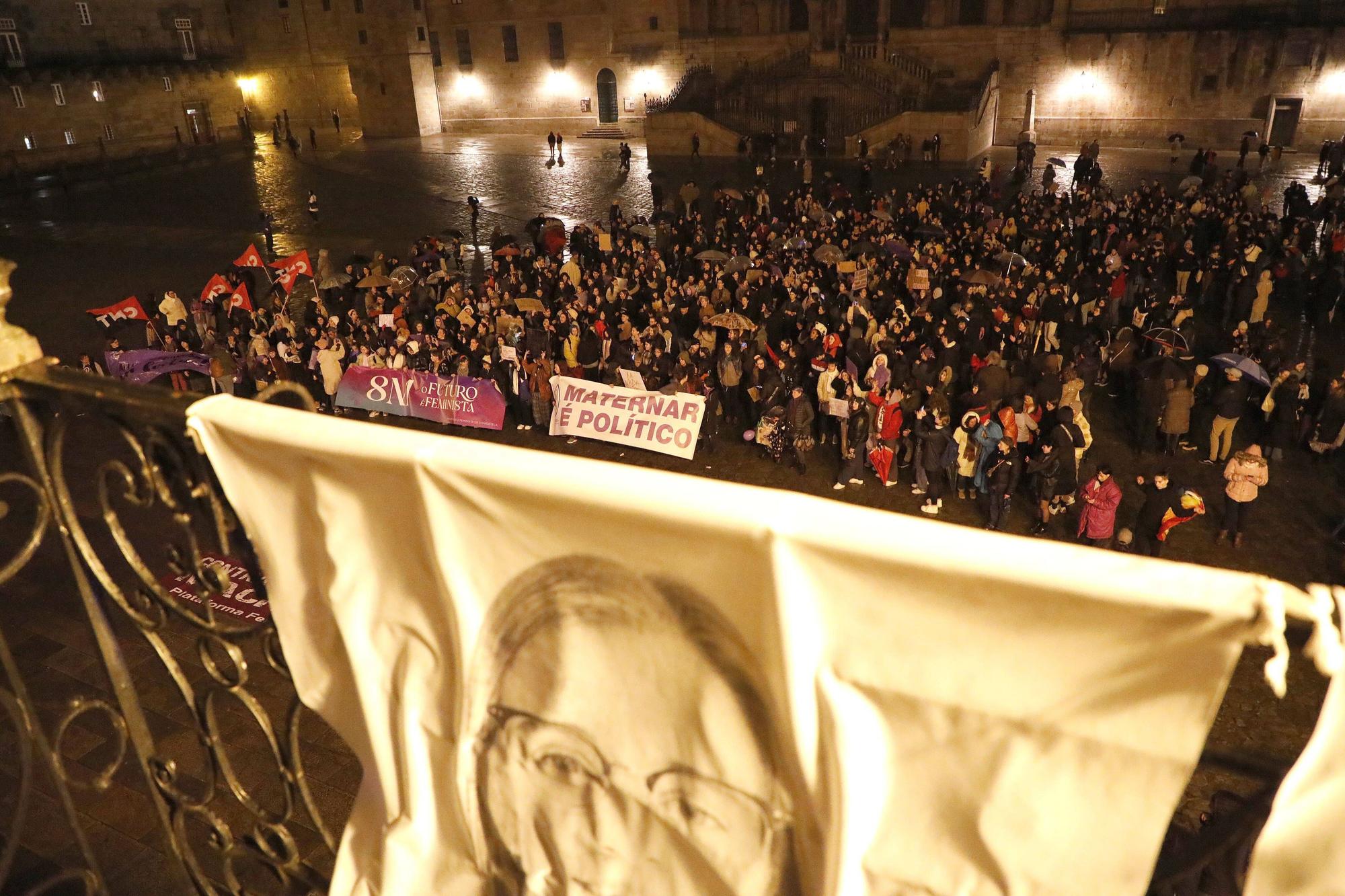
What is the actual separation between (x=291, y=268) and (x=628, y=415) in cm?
931

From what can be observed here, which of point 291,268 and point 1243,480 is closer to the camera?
point 1243,480

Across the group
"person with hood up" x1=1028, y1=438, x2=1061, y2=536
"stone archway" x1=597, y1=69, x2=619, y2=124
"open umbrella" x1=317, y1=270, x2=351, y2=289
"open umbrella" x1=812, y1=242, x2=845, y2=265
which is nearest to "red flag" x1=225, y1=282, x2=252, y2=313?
"open umbrella" x1=317, y1=270, x2=351, y2=289

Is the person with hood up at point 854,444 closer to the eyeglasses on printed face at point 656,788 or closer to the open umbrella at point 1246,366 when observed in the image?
the open umbrella at point 1246,366

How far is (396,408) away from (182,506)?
14.5 meters

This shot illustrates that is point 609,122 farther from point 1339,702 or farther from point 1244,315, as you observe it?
point 1339,702

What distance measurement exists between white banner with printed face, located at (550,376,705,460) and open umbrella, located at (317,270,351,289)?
7945 millimetres

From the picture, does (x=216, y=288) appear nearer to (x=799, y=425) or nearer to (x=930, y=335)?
(x=799, y=425)

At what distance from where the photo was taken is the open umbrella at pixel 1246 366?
12.9m

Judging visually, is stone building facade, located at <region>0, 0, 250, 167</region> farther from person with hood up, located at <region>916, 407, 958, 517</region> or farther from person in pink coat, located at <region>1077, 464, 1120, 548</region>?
person in pink coat, located at <region>1077, 464, 1120, 548</region>

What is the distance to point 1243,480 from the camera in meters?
10.6

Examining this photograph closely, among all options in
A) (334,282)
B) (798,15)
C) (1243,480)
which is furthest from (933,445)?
(798,15)

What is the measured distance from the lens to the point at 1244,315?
56.4 feet

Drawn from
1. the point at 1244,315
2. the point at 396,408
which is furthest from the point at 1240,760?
the point at 1244,315

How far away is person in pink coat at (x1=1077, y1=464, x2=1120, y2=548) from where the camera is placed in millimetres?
10531
